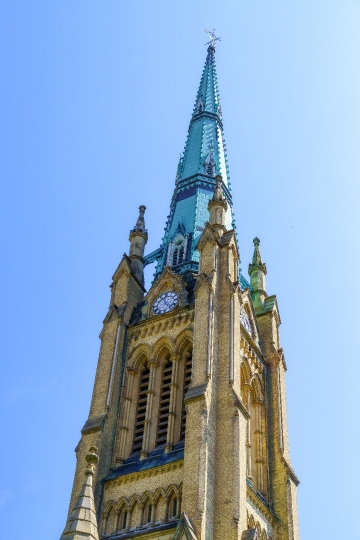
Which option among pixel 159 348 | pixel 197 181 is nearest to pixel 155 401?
pixel 159 348

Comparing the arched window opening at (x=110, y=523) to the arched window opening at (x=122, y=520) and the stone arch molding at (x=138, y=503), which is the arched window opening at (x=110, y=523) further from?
the arched window opening at (x=122, y=520)

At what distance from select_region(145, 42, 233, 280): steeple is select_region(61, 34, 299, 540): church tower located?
163 millimetres

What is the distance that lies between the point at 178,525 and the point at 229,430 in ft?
14.1

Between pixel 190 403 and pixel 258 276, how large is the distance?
1439 cm

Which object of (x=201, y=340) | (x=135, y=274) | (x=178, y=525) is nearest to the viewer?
(x=178, y=525)

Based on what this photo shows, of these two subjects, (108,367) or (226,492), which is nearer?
(226,492)

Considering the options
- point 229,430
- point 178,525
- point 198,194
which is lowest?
point 178,525

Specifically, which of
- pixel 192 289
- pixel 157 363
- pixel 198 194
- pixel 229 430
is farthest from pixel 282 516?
pixel 198 194

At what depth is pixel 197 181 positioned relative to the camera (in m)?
46.5

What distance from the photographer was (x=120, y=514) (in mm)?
30078

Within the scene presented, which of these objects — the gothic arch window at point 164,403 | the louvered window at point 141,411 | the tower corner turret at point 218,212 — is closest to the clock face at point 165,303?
the gothic arch window at point 164,403

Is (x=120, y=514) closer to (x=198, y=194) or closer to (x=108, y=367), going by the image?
(x=108, y=367)

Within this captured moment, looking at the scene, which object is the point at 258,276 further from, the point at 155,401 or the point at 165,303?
the point at 155,401

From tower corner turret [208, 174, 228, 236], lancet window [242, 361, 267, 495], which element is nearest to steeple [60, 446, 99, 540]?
lancet window [242, 361, 267, 495]
